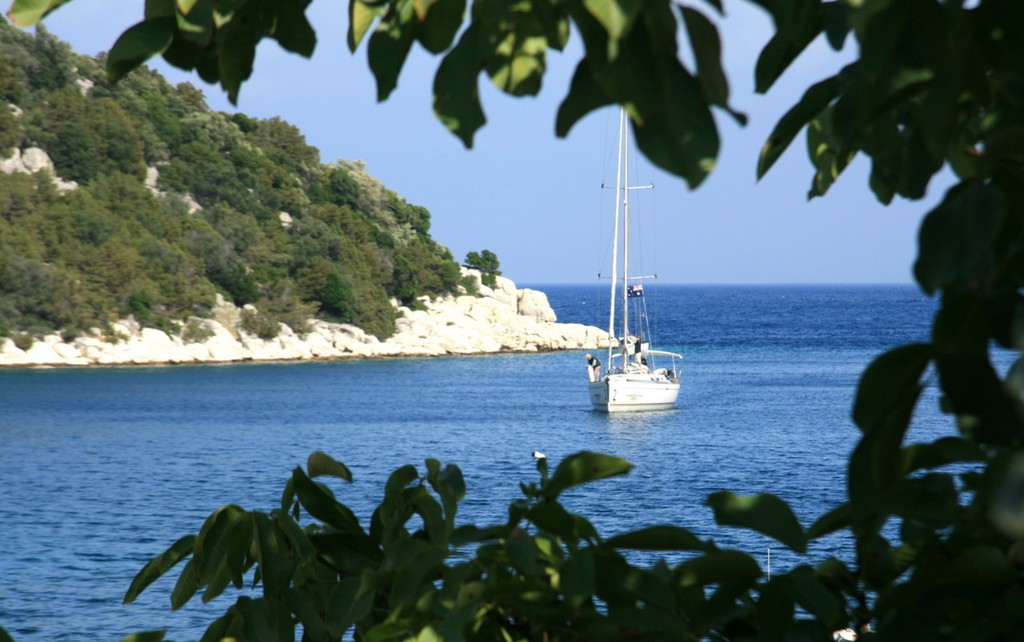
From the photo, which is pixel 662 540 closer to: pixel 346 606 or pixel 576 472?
pixel 576 472

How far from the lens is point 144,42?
0.97 meters

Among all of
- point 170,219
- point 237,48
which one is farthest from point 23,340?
point 237,48

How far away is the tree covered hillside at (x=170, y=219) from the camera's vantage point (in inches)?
1736

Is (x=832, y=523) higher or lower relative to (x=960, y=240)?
lower

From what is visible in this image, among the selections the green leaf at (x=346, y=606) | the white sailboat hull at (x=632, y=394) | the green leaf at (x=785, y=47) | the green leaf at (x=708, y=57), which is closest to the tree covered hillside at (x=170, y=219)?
the white sailboat hull at (x=632, y=394)

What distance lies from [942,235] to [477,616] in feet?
1.74

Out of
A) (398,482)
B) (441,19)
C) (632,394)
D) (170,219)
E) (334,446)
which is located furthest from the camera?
(170,219)

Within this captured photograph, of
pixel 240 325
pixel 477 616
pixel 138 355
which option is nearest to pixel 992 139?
pixel 477 616

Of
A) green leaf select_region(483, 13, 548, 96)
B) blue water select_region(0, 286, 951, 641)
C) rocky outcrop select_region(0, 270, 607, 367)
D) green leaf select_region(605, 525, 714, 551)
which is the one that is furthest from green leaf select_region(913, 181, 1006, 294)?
rocky outcrop select_region(0, 270, 607, 367)

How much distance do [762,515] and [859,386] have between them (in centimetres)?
24

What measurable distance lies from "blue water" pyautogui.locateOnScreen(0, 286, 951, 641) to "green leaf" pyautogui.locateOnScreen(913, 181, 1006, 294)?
7.11 meters

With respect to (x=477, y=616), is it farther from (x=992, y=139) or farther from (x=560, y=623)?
(x=992, y=139)

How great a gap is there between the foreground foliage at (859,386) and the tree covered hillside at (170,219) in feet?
141

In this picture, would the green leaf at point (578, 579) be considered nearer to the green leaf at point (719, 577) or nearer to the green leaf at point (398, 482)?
the green leaf at point (719, 577)
